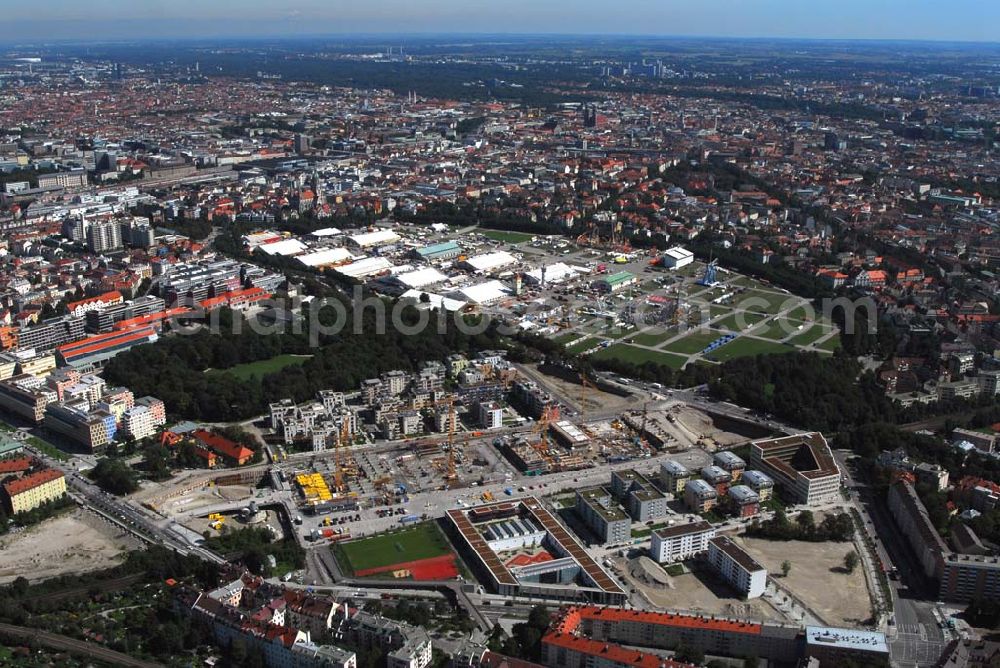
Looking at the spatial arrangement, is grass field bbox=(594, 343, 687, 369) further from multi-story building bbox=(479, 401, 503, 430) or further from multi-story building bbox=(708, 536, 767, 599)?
multi-story building bbox=(708, 536, 767, 599)

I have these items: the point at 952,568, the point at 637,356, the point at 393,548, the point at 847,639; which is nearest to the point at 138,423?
the point at 393,548

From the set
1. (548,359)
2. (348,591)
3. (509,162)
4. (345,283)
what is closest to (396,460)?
(348,591)

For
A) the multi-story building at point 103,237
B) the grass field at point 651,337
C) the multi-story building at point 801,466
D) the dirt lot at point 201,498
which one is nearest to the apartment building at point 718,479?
the multi-story building at point 801,466

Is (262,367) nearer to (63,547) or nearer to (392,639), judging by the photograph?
(63,547)

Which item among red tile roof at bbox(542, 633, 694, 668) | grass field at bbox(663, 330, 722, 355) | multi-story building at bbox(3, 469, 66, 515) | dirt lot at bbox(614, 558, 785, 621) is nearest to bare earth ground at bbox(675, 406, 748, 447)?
grass field at bbox(663, 330, 722, 355)

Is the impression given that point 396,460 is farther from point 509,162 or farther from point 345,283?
point 509,162

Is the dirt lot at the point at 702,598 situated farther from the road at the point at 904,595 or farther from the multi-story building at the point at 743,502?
the multi-story building at the point at 743,502

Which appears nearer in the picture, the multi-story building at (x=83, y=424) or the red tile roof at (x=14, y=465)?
the red tile roof at (x=14, y=465)
